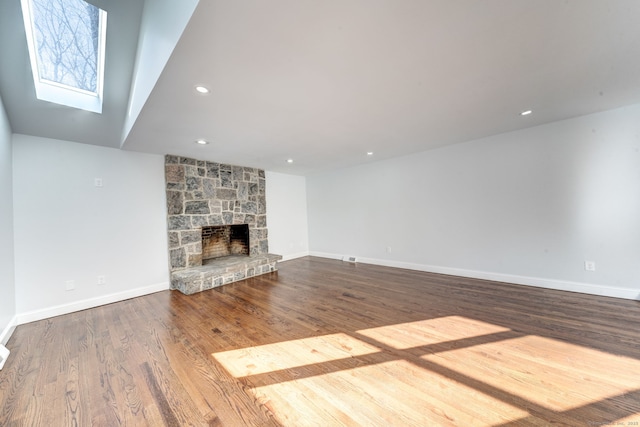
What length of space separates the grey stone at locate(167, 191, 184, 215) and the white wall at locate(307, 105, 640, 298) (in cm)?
368

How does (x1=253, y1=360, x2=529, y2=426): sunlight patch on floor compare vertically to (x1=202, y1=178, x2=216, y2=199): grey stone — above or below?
below

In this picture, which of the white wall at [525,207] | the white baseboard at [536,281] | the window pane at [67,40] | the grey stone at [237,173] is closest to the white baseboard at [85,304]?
the grey stone at [237,173]

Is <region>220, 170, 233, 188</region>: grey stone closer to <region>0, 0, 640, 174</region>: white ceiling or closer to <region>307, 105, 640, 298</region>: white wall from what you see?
<region>0, 0, 640, 174</region>: white ceiling

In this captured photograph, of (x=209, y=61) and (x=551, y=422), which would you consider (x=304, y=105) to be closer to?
(x=209, y=61)

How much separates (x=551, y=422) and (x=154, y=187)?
A: 492 centimetres

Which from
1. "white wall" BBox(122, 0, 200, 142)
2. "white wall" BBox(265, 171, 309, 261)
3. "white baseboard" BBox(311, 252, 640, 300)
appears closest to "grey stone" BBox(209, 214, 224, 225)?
"white wall" BBox(265, 171, 309, 261)

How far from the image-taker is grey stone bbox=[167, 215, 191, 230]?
375cm

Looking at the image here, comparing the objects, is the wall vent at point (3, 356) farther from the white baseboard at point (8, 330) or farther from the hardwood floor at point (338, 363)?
the white baseboard at point (8, 330)

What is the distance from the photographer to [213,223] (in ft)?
13.9

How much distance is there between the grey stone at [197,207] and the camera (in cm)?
391

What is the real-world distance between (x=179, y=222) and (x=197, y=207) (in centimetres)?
39

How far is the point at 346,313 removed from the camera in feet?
8.31

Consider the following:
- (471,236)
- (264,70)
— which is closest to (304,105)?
(264,70)

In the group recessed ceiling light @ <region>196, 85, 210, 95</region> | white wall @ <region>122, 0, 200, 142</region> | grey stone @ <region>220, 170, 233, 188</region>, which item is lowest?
grey stone @ <region>220, 170, 233, 188</region>
